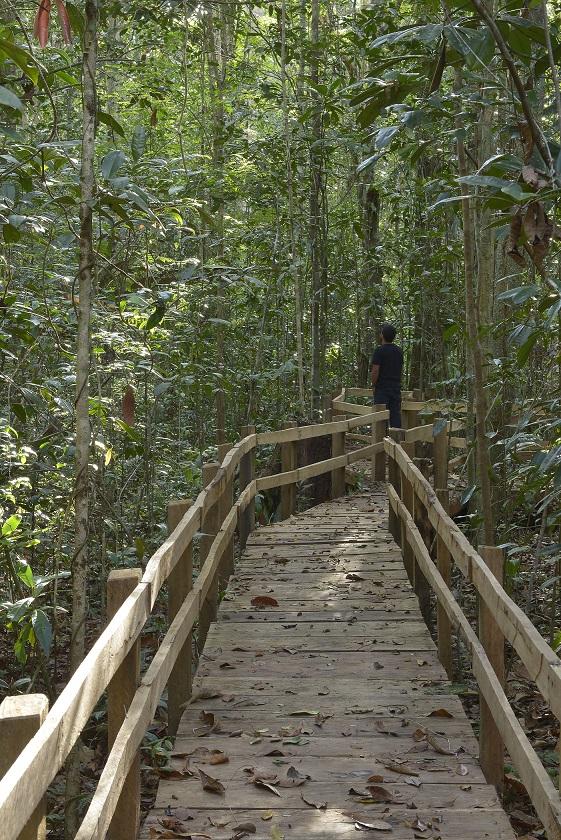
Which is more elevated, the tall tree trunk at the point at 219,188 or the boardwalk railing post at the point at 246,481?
the tall tree trunk at the point at 219,188

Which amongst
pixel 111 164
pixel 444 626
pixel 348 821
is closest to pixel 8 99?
pixel 111 164

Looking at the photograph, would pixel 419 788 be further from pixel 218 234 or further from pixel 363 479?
pixel 363 479

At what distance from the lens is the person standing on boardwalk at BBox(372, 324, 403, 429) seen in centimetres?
1287

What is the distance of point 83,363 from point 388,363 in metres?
8.95

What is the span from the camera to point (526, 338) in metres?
3.95

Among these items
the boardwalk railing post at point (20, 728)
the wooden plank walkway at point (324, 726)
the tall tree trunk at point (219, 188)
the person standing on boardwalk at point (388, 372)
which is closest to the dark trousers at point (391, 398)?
the person standing on boardwalk at point (388, 372)


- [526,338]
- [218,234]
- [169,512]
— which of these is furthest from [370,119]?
[218,234]

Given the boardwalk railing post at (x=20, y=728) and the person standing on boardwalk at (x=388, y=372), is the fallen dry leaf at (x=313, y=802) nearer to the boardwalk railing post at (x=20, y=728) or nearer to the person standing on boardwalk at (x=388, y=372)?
the boardwalk railing post at (x=20, y=728)

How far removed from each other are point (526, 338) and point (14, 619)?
7.95 ft

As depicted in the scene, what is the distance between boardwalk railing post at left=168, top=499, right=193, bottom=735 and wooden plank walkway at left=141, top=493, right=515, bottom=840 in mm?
84

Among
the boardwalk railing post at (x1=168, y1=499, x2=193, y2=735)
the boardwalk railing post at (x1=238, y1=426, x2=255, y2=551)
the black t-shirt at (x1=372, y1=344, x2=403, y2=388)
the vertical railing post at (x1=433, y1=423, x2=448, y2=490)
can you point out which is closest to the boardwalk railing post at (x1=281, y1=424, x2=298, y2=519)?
the boardwalk railing post at (x1=238, y1=426, x2=255, y2=551)

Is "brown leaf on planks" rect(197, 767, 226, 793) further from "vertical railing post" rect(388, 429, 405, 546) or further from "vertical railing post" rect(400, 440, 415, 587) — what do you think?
"vertical railing post" rect(388, 429, 405, 546)

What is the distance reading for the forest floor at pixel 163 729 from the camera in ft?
15.5

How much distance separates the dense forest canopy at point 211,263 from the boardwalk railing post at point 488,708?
1.49 ft
